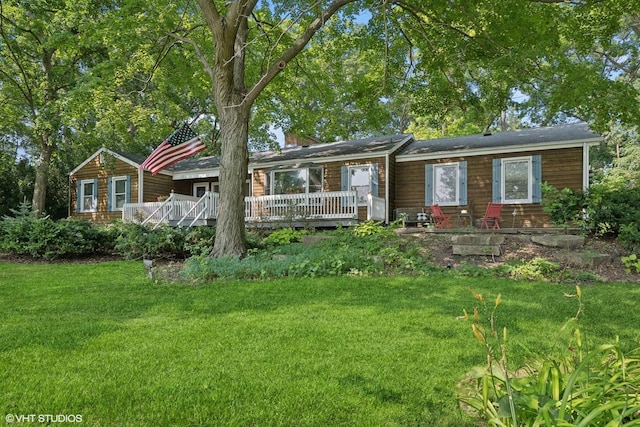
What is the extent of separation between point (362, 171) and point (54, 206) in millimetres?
16179

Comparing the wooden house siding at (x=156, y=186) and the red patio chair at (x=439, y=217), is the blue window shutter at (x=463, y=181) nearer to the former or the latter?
the red patio chair at (x=439, y=217)

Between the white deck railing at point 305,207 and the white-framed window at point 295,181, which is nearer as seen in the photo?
the white deck railing at point 305,207

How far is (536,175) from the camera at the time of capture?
1213 cm

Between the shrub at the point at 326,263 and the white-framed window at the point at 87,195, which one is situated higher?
the white-framed window at the point at 87,195

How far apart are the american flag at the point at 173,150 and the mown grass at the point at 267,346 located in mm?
6025

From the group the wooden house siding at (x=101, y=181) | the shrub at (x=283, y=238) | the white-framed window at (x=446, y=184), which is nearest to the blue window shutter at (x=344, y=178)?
the white-framed window at (x=446, y=184)

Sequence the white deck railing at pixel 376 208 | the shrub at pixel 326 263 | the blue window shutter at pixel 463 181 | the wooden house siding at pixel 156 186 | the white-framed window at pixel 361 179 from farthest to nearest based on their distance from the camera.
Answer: the wooden house siding at pixel 156 186, the white-framed window at pixel 361 179, the blue window shutter at pixel 463 181, the white deck railing at pixel 376 208, the shrub at pixel 326 263

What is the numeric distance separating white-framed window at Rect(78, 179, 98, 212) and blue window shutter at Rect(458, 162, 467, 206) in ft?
52.5

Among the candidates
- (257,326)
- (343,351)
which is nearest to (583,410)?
(343,351)

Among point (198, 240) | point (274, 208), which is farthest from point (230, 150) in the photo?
point (274, 208)

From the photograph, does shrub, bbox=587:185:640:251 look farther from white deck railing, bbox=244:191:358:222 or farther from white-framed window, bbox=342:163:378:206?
white-framed window, bbox=342:163:378:206

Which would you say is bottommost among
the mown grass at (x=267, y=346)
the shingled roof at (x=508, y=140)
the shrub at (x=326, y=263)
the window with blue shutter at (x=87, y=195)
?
the mown grass at (x=267, y=346)

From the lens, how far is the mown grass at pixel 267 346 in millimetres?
2225

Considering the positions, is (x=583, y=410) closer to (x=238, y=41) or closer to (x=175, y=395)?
(x=175, y=395)
